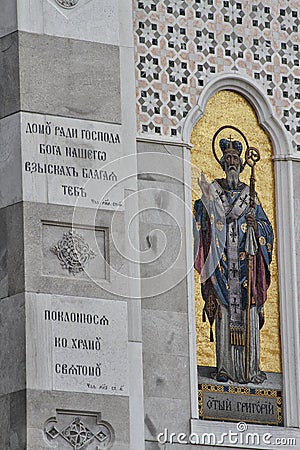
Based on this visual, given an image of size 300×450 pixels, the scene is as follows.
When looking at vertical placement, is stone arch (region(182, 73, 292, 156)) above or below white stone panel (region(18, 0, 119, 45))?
below

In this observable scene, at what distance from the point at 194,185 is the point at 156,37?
1.27 meters

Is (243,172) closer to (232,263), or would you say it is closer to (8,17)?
(232,263)

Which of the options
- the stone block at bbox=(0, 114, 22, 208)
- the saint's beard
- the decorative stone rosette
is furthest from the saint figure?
the stone block at bbox=(0, 114, 22, 208)

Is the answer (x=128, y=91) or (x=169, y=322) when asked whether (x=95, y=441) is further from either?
(x=128, y=91)

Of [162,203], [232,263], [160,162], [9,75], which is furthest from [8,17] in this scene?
[232,263]

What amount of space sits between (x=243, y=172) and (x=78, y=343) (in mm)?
2443

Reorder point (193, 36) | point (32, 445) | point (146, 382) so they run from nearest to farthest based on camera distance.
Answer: point (32, 445), point (146, 382), point (193, 36)

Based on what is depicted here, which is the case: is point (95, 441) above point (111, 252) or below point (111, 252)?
below

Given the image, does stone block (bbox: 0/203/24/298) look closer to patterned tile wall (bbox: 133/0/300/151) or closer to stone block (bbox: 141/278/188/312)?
stone block (bbox: 141/278/188/312)

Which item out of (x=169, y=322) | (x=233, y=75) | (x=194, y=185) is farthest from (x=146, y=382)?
(x=233, y=75)

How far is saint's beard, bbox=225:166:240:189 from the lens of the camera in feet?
51.9

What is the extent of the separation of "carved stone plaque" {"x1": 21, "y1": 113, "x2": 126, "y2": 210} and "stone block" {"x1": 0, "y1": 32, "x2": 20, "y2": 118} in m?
0.17

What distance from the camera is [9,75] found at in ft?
48.1

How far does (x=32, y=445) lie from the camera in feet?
45.7
